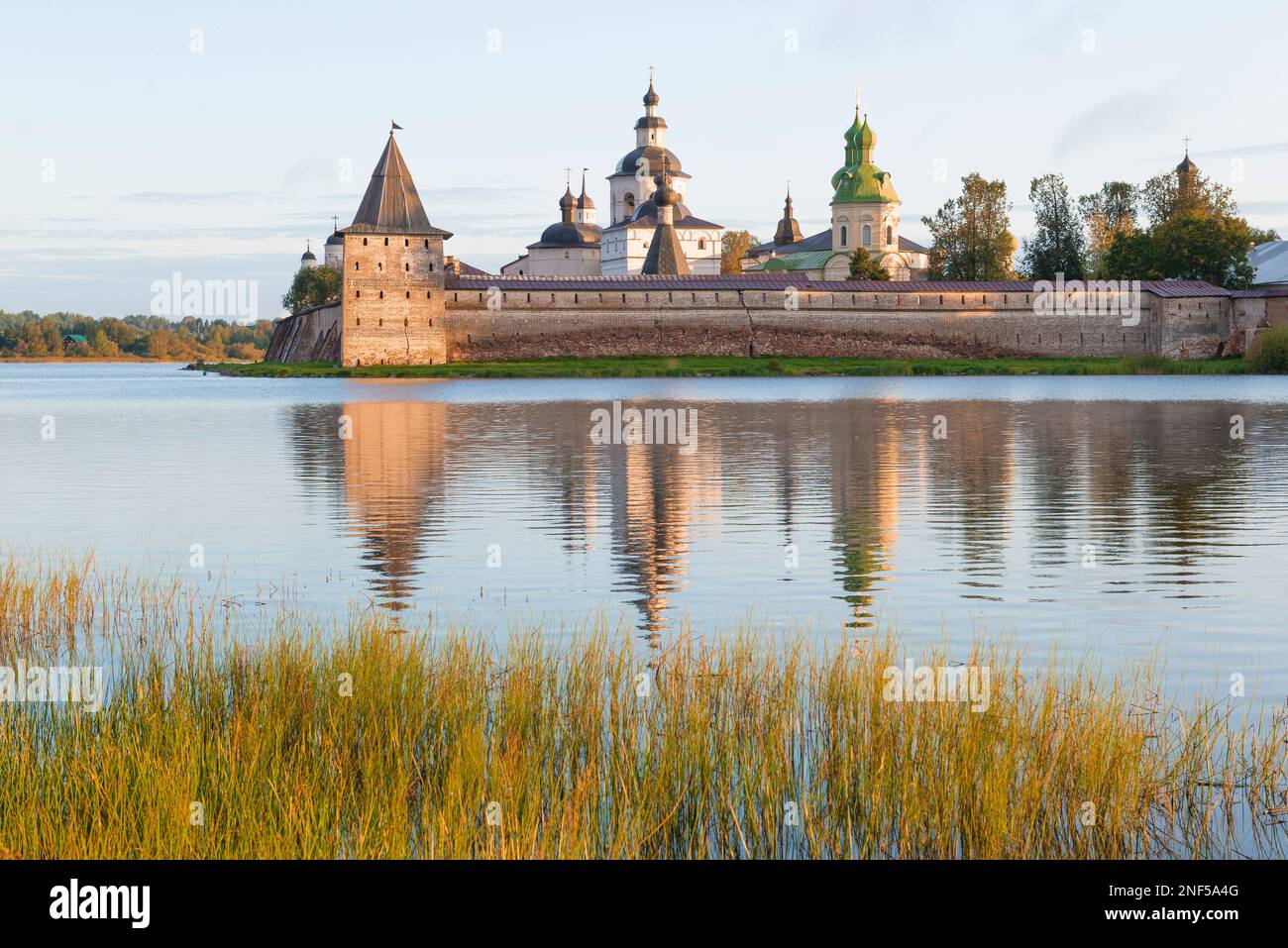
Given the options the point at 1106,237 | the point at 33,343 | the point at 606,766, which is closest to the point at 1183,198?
the point at 1106,237

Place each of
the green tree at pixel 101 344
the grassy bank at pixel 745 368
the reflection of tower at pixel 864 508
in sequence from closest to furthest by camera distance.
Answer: the reflection of tower at pixel 864 508 < the grassy bank at pixel 745 368 < the green tree at pixel 101 344

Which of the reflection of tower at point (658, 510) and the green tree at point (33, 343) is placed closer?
the reflection of tower at point (658, 510)

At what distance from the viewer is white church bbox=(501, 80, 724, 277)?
75938 millimetres

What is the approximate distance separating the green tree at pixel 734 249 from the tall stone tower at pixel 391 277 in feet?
104

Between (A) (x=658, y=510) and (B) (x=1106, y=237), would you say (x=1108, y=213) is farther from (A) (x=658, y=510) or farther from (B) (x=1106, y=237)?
(A) (x=658, y=510)

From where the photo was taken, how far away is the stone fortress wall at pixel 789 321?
168 ft

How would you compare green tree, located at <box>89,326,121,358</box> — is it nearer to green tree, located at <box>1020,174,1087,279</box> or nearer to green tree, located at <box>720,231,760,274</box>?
green tree, located at <box>720,231,760,274</box>

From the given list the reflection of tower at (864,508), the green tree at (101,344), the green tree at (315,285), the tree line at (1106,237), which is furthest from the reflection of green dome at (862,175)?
the green tree at (101,344)

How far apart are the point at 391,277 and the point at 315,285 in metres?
14.2

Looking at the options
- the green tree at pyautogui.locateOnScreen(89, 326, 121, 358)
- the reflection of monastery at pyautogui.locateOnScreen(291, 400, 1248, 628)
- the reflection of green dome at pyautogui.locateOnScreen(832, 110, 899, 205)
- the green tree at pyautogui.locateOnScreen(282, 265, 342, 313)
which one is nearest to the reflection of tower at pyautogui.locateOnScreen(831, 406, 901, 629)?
the reflection of monastery at pyautogui.locateOnScreen(291, 400, 1248, 628)

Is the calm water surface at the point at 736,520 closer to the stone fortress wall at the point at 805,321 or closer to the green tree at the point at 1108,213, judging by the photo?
the stone fortress wall at the point at 805,321

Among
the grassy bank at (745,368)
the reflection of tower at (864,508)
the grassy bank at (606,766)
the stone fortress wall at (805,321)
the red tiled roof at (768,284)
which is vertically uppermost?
the red tiled roof at (768,284)

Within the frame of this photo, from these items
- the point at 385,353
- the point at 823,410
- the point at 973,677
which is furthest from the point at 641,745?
the point at 385,353

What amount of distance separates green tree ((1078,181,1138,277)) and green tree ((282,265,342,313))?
108 feet
